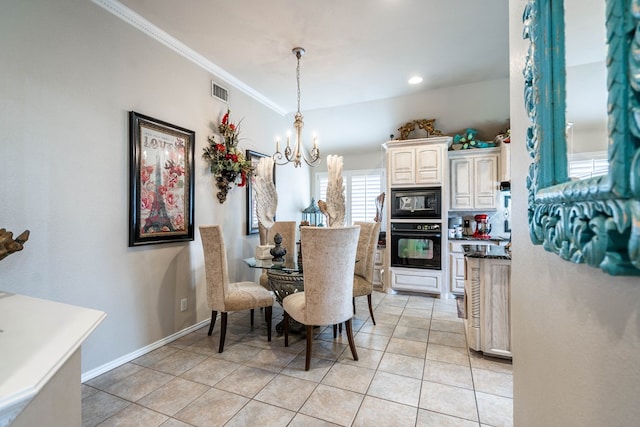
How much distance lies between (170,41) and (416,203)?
3719 mm

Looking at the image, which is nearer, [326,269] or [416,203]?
[326,269]

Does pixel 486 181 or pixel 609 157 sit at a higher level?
pixel 486 181

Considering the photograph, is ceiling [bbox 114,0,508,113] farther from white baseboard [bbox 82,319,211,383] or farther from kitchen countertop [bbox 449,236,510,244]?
white baseboard [bbox 82,319,211,383]

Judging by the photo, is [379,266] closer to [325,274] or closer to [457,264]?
[457,264]

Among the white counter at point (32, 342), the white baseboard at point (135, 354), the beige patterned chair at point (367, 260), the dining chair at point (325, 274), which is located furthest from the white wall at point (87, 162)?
the beige patterned chair at point (367, 260)

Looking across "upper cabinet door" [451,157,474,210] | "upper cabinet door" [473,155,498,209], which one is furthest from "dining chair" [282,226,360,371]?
"upper cabinet door" [473,155,498,209]

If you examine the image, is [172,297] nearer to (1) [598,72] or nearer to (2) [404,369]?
(2) [404,369]

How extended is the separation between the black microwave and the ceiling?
1.50 metres

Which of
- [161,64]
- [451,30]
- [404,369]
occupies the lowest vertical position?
[404,369]

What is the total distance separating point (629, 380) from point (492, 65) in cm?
397

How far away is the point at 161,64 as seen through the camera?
110 inches

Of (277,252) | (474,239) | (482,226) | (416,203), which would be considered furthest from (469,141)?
(277,252)

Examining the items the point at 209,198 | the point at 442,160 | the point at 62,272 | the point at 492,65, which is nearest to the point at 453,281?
the point at 442,160

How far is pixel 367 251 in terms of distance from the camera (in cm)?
333
